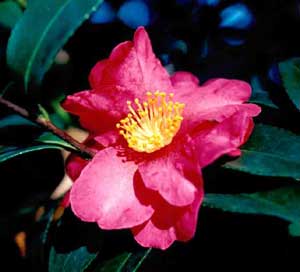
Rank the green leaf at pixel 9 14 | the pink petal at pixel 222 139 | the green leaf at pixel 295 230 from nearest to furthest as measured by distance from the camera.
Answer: the pink petal at pixel 222 139
the green leaf at pixel 295 230
the green leaf at pixel 9 14

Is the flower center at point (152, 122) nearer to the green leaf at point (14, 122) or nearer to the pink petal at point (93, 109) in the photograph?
the pink petal at point (93, 109)

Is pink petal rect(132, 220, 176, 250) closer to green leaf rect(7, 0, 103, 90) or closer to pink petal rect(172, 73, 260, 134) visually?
pink petal rect(172, 73, 260, 134)

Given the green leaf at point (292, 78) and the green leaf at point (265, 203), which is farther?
the green leaf at point (292, 78)

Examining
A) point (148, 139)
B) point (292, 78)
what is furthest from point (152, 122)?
point (292, 78)

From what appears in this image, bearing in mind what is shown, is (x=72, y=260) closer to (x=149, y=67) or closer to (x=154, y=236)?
(x=154, y=236)

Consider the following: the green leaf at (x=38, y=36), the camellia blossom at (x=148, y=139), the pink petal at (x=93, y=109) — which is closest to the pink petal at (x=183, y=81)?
the camellia blossom at (x=148, y=139)

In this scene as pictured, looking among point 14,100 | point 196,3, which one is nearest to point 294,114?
point 196,3
